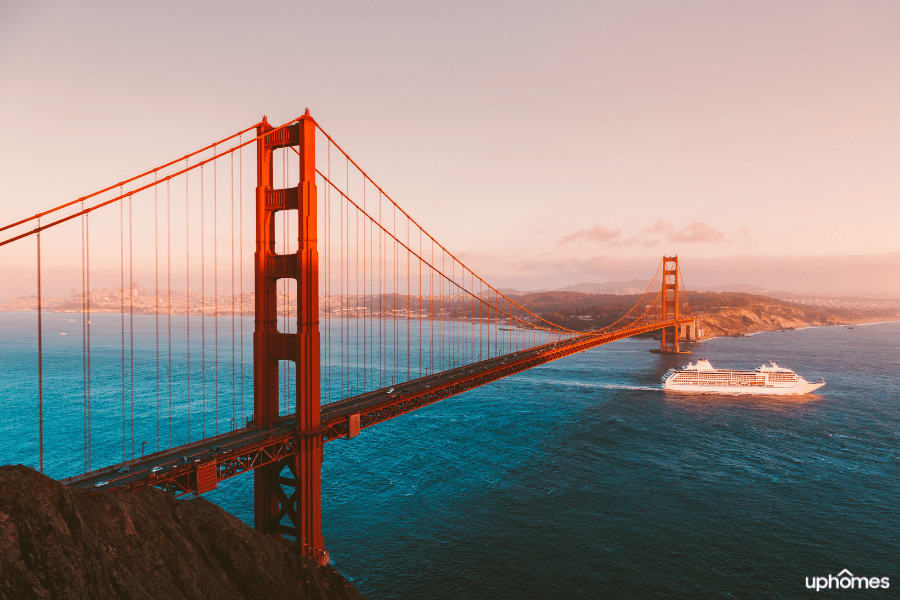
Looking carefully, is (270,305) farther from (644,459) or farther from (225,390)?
(225,390)

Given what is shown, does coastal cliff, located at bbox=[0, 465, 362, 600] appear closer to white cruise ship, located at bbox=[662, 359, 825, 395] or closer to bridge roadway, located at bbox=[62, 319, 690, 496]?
bridge roadway, located at bbox=[62, 319, 690, 496]

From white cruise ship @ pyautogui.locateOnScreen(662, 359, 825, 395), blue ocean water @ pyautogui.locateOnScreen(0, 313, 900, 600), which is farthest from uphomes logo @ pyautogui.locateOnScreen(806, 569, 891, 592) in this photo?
white cruise ship @ pyautogui.locateOnScreen(662, 359, 825, 395)

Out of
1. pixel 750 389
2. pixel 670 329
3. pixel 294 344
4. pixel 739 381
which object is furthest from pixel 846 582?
pixel 670 329

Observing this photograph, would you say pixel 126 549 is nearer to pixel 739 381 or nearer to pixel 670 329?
pixel 739 381

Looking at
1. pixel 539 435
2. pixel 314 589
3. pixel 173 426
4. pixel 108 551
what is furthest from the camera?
pixel 173 426

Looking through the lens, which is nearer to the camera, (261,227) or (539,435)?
(261,227)

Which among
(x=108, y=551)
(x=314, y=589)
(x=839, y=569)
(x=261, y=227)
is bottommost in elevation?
(x=839, y=569)

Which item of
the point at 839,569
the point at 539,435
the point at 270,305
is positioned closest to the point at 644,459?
the point at 539,435
